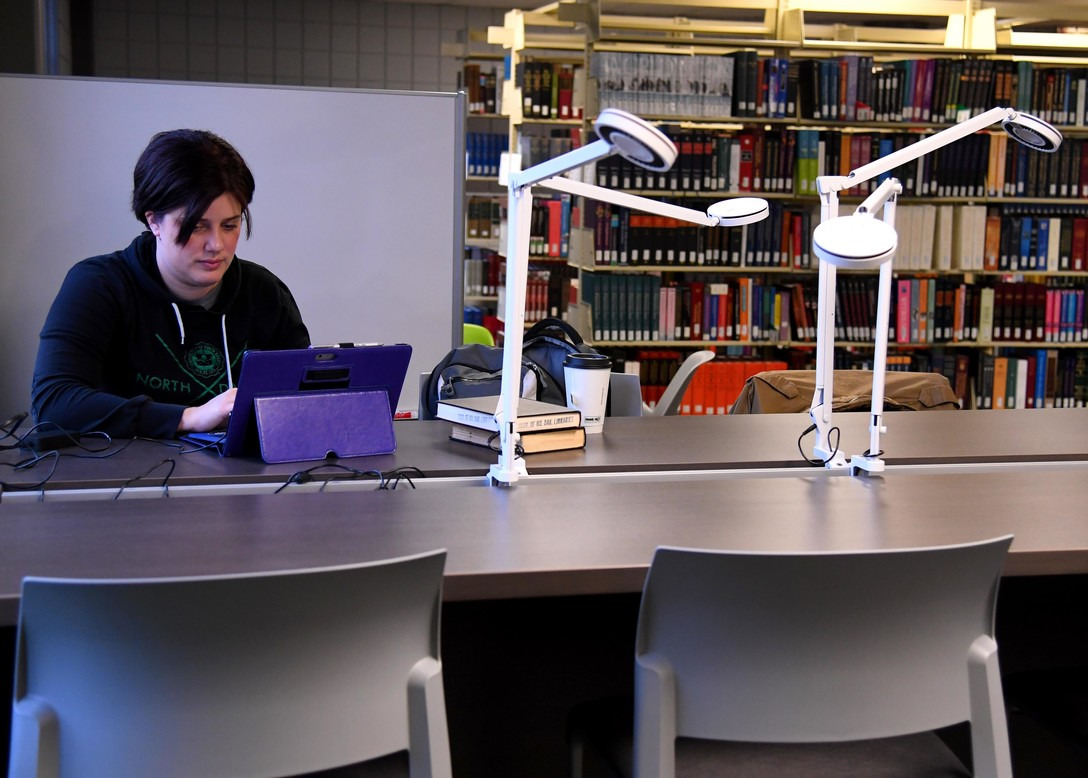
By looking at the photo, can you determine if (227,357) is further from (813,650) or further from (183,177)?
(813,650)

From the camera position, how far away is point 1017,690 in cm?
166

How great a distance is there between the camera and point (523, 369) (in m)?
2.60

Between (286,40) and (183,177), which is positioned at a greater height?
(286,40)

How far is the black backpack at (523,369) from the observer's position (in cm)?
257

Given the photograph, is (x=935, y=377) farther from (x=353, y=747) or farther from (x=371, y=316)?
(x=353, y=747)

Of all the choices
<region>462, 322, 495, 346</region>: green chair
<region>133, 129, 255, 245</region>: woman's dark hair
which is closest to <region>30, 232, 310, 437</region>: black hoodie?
<region>133, 129, 255, 245</region>: woman's dark hair

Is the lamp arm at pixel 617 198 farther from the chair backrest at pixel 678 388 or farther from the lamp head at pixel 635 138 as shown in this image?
the chair backrest at pixel 678 388

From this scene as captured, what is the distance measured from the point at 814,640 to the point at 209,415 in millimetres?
1257

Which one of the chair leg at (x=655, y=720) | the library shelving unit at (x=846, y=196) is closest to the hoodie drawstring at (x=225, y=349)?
the chair leg at (x=655, y=720)

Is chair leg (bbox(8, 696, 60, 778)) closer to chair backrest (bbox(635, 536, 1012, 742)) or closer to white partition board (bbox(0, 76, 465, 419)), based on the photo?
chair backrest (bbox(635, 536, 1012, 742))

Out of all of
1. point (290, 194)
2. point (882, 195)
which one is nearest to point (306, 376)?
point (882, 195)

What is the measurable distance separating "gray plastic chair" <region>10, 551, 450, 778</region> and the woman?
1081 mm

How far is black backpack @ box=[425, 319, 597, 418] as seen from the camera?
257cm

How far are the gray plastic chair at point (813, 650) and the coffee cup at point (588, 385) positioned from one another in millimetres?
991
